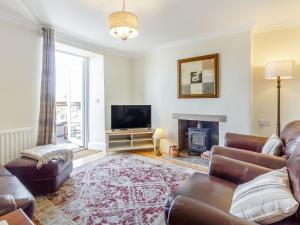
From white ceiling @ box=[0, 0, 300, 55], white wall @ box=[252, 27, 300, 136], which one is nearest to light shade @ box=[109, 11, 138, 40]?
white ceiling @ box=[0, 0, 300, 55]

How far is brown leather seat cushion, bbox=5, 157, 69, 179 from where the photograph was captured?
227 centimetres

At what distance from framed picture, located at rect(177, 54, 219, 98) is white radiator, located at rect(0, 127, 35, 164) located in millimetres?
2861

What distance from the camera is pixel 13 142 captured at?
2828mm

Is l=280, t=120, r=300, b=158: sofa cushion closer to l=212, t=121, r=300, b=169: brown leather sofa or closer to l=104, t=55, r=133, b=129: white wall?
l=212, t=121, r=300, b=169: brown leather sofa

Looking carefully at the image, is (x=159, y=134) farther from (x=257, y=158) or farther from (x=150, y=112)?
(x=257, y=158)

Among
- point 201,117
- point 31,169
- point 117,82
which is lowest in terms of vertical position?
point 31,169

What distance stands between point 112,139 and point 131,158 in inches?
28.4

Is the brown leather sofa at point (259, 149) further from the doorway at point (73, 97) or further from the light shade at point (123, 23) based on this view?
the doorway at point (73, 97)

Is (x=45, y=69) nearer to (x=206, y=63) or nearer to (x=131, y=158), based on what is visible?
(x=131, y=158)

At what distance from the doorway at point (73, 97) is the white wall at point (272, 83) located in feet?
12.1

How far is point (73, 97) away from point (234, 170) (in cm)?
417

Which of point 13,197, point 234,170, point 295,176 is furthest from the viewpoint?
point 234,170

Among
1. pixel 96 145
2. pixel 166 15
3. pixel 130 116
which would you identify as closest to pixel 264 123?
pixel 166 15

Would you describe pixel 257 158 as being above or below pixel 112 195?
above
